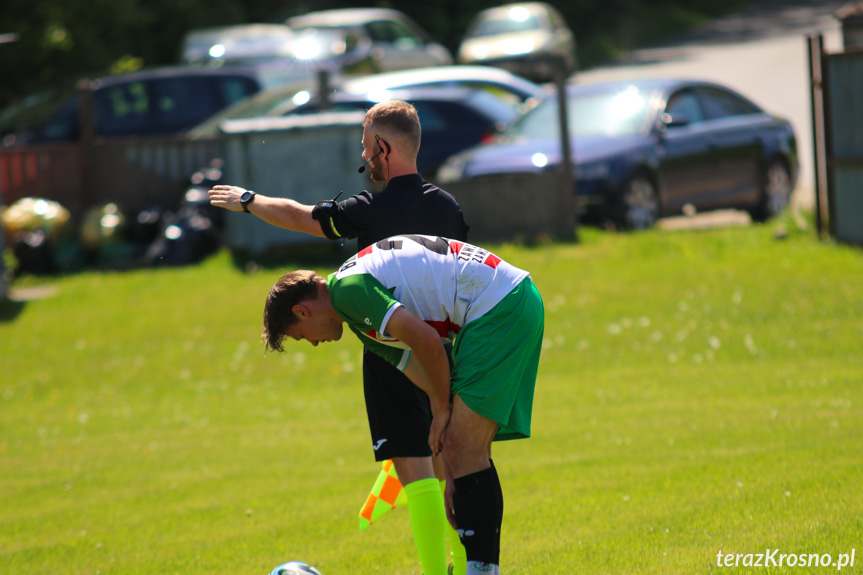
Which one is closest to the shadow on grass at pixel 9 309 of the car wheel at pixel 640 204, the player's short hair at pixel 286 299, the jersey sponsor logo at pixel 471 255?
the car wheel at pixel 640 204

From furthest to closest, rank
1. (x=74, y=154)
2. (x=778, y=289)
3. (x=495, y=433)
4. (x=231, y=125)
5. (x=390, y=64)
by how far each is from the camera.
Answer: (x=390, y=64) < (x=74, y=154) < (x=231, y=125) < (x=778, y=289) < (x=495, y=433)

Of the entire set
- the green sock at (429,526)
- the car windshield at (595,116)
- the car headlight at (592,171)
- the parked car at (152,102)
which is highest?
the parked car at (152,102)

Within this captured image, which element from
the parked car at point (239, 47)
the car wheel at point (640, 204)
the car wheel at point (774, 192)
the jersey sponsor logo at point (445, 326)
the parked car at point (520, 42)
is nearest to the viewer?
the jersey sponsor logo at point (445, 326)

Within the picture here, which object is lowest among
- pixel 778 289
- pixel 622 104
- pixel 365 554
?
pixel 778 289

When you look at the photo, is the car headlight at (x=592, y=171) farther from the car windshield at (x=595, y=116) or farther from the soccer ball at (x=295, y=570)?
the soccer ball at (x=295, y=570)

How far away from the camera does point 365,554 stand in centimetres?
512

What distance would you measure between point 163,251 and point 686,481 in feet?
31.6

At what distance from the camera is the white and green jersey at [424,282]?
382cm

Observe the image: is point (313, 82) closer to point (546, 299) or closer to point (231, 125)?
point (231, 125)

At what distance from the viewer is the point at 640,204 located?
510 inches

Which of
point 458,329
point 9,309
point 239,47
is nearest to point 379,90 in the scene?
point 9,309

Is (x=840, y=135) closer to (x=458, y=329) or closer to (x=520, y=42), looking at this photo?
(x=458, y=329)

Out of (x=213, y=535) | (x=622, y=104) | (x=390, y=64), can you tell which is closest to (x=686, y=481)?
(x=213, y=535)

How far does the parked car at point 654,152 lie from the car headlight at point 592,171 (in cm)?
1
